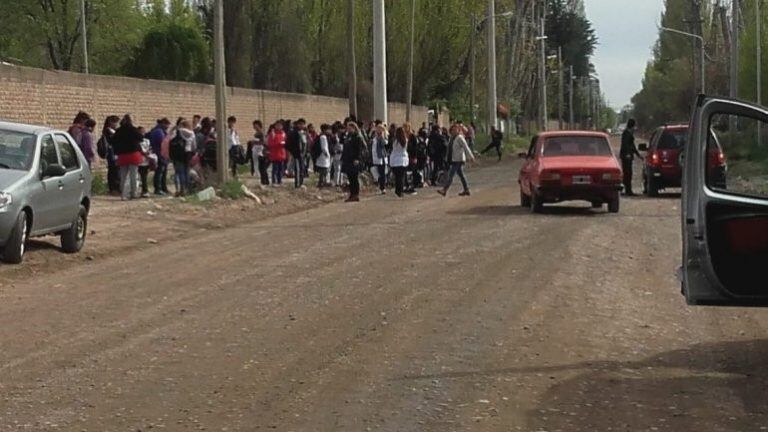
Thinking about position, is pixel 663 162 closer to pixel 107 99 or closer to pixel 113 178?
pixel 113 178

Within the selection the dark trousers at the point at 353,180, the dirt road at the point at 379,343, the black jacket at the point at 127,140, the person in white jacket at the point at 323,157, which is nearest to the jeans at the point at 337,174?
the person in white jacket at the point at 323,157

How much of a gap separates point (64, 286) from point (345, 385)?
6252mm

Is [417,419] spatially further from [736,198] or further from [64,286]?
[64,286]

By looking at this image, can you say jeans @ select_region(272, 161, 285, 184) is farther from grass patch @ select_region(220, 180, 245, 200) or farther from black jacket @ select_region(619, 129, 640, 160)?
black jacket @ select_region(619, 129, 640, 160)

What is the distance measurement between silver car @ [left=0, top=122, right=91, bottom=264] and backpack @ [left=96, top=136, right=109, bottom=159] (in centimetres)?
831

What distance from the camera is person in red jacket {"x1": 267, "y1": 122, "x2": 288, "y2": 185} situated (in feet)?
103

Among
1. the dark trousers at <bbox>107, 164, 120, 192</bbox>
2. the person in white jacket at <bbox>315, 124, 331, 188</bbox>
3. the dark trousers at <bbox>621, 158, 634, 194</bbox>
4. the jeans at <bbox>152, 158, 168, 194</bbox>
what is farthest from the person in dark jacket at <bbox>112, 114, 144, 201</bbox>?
the dark trousers at <bbox>621, 158, 634, 194</bbox>

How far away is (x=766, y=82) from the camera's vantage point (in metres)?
64.9

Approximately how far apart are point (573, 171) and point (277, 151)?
32.1ft

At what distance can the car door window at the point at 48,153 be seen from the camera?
16.6 metres

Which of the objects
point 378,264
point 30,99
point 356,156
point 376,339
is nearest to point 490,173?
point 356,156

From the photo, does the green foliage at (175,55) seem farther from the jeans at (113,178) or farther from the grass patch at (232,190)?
the grass patch at (232,190)

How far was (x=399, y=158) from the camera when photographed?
1203 inches

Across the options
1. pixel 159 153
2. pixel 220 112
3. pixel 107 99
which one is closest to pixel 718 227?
pixel 220 112
